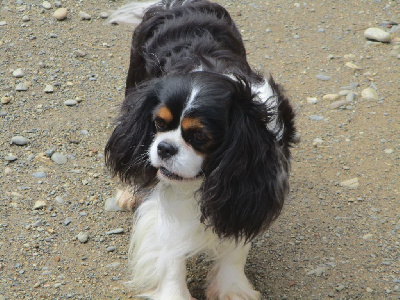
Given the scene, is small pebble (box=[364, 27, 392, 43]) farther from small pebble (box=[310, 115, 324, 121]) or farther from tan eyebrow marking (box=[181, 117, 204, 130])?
tan eyebrow marking (box=[181, 117, 204, 130])

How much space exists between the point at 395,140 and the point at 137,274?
2.32 meters

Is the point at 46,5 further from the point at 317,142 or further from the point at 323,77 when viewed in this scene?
the point at 317,142

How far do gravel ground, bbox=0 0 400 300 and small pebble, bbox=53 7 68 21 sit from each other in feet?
0.18

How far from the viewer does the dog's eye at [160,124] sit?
10.3 ft

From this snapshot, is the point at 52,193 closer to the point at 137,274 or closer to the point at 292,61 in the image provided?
the point at 137,274

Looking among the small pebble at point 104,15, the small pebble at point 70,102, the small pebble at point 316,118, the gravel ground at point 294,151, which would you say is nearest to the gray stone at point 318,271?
the gravel ground at point 294,151

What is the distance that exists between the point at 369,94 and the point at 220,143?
2708 millimetres

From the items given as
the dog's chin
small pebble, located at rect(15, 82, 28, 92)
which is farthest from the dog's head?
small pebble, located at rect(15, 82, 28, 92)

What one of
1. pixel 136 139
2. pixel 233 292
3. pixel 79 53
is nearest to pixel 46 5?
pixel 79 53

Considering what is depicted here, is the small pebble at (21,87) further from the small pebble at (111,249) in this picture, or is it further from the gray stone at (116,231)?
the small pebble at (111,249)

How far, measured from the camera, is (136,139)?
11.3 ft

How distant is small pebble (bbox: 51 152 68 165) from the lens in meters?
4.70

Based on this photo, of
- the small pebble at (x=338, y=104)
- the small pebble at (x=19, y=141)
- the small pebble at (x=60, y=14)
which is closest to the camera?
the small pebble at (x=19, y=141)

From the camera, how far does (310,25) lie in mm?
6500
